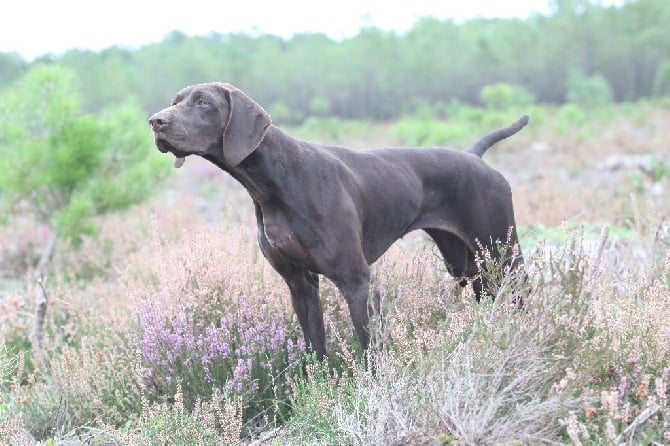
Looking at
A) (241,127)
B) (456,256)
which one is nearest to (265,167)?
(241,127)

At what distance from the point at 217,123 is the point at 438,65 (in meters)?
54.5

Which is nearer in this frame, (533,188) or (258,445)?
(258,445)

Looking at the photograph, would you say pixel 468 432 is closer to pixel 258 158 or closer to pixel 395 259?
pixel 258 158

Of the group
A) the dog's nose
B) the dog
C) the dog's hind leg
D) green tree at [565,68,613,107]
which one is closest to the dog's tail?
the dog

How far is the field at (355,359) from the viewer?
9.93ft

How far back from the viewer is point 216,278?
15.4ft

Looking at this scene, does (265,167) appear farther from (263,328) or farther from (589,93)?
(589,93)

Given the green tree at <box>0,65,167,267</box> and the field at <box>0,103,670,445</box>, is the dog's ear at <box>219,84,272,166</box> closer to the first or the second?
the field at <box>0,103,670,445</box>

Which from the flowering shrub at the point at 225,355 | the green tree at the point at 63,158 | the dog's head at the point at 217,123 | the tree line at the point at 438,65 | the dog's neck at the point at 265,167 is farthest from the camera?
the tree line at the point at 438,65

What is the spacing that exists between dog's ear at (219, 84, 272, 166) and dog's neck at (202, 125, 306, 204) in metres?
0.14

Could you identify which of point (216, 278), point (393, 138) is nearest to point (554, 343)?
point (216, 278)

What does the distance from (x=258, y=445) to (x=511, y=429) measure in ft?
4.02

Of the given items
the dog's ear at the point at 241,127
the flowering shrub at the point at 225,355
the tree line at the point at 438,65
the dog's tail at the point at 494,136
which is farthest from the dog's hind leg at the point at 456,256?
the tree line at the point at 438,65

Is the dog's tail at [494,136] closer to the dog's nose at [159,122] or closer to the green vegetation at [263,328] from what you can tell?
the green vegetation at [263,328]
